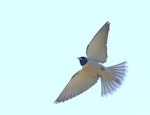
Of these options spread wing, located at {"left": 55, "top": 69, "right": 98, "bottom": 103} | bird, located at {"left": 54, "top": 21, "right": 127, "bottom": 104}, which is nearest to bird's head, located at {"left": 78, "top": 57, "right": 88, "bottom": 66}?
bird, located at {"left": 54, "top": 21, "right": 127, "bottom": 104}

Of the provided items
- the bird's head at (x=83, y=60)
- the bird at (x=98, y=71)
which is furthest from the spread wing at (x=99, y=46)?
the bird's head at (x=83, y=60)

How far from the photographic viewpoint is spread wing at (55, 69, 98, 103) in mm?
10656

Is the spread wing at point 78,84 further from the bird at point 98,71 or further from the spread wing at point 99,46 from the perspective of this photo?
the spread wing at point 99,46

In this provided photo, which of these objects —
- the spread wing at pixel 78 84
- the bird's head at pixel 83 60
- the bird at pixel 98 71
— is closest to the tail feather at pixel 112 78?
the bird at pixel 98 71

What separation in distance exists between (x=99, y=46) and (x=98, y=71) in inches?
13.3

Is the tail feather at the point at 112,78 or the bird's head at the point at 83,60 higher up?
the bird's head at the point at 83,60

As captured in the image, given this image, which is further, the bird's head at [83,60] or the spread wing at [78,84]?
the spread wing at [78,84]

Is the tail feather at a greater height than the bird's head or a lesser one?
lesser

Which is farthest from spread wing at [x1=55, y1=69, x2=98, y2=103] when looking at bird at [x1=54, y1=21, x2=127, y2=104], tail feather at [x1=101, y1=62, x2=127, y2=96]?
tail feather at [x1=101, y1=62, x2=127, y2=96]

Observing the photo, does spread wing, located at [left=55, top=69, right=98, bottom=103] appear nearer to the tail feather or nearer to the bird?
the bird

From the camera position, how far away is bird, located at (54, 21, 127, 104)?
1056cm

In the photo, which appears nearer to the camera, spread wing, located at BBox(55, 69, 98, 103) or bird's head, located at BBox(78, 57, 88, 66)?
bird's head, located at BBox(78, 57, 88, 66)

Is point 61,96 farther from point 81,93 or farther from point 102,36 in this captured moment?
point 102,36

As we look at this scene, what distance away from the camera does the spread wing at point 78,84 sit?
1066cm
